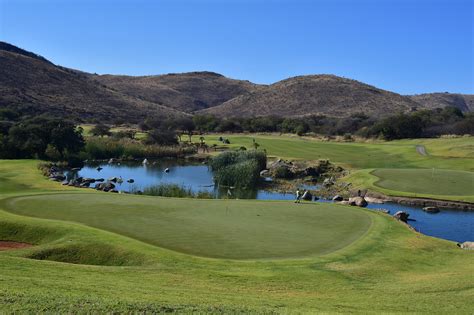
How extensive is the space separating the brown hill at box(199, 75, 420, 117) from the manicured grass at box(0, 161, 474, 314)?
12688 cm

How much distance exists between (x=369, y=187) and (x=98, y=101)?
109 meters

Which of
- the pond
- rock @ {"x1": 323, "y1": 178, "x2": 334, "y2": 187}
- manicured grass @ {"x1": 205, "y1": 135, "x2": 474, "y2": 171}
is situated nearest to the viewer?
the pond

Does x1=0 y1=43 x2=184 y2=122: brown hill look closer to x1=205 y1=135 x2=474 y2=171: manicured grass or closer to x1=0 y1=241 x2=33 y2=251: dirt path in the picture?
x1=205 y1=135 x2=474 y2=171: manicured grass

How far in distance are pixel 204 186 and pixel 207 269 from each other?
31745mm

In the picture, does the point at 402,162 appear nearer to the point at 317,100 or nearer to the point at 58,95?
the point at 58,95

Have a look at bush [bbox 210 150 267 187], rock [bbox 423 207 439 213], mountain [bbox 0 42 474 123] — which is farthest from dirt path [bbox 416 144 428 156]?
mountain [bbox 0 42 474 123]

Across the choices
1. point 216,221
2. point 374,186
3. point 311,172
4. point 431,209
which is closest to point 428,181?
point 374,186

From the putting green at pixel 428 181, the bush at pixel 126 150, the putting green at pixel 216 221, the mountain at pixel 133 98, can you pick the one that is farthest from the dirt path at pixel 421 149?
the mountain at pixel 133 98

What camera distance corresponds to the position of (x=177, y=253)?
16906 mm

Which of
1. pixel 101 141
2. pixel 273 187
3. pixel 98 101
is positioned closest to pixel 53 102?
pixel 98 101

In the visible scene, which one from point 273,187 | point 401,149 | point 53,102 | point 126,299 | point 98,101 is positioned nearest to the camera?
point 126,299

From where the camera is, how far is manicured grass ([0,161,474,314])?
11102 mm

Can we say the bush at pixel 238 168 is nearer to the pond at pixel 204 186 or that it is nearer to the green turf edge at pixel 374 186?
the pond at pixel 204 186

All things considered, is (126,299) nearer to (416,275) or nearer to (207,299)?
(207,299)
